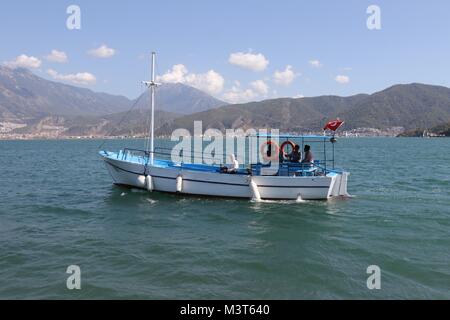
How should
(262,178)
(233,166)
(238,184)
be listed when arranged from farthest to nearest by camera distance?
(233,166)
(238,184)
(262,178)

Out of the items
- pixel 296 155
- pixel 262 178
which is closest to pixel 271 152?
pixel 296 155

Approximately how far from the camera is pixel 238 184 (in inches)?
955

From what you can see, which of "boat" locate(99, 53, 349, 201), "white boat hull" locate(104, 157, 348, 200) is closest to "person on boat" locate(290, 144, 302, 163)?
"boat" locate(99, 53, 349, 201)

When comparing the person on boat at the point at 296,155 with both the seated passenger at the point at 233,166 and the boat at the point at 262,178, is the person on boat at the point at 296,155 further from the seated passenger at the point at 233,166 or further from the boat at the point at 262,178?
the seated passenger at the point at 233,166

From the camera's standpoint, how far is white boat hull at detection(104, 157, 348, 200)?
2380 cm

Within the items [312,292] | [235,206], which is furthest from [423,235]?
[235,206]

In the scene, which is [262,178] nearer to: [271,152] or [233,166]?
[271,152]

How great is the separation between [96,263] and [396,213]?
15.3 metres

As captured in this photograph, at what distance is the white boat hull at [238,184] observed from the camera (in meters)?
23.8

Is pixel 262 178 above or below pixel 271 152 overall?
below

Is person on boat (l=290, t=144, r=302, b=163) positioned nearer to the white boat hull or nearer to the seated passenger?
the white boat hull

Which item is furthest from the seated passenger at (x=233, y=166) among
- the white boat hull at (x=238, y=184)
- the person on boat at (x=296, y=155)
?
the person on boat at (x=296, y=155)

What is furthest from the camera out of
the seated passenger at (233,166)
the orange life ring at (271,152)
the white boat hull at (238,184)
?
the seated passenger at (233,166)
